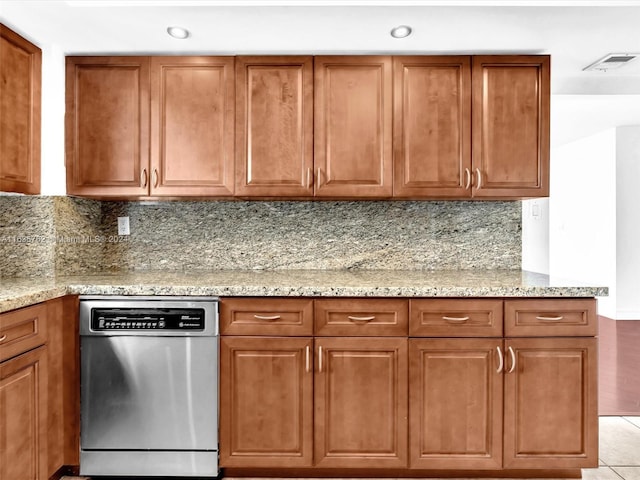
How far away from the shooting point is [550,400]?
196 cm

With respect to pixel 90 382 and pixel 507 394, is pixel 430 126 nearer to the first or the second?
pixel 507 394

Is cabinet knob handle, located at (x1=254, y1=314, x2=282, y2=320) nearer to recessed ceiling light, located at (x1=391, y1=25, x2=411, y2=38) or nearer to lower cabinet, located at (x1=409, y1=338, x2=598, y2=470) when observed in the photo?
lower cabinet, located at (x1=409, y1=338, x2=598, y2=470)

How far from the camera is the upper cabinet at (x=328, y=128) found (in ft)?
7.65

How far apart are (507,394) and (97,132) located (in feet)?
8.25

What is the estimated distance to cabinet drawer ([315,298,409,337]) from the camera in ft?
6.48

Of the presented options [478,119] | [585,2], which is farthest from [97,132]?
[585,2]

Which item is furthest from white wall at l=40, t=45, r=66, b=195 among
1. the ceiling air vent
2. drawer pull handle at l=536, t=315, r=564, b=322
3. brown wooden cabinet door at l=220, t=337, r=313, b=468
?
the ceiling air vent

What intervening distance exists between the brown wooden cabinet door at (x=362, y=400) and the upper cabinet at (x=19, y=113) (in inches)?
67.7

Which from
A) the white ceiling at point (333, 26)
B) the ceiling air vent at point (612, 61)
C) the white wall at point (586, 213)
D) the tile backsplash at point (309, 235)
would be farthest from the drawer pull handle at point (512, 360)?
the white wall at point (586, 213)

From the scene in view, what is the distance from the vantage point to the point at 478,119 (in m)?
2.33

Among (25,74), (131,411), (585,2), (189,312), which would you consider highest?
(585,2)

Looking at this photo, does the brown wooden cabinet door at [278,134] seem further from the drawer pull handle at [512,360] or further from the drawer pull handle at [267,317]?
the drawer pull handle at [512,360]

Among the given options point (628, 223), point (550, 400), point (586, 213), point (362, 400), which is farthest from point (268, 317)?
point (586, 213)

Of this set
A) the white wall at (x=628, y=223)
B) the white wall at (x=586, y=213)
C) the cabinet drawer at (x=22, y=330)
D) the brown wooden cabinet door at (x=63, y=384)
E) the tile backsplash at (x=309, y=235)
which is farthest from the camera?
the white wall at (x=586, y=213)
